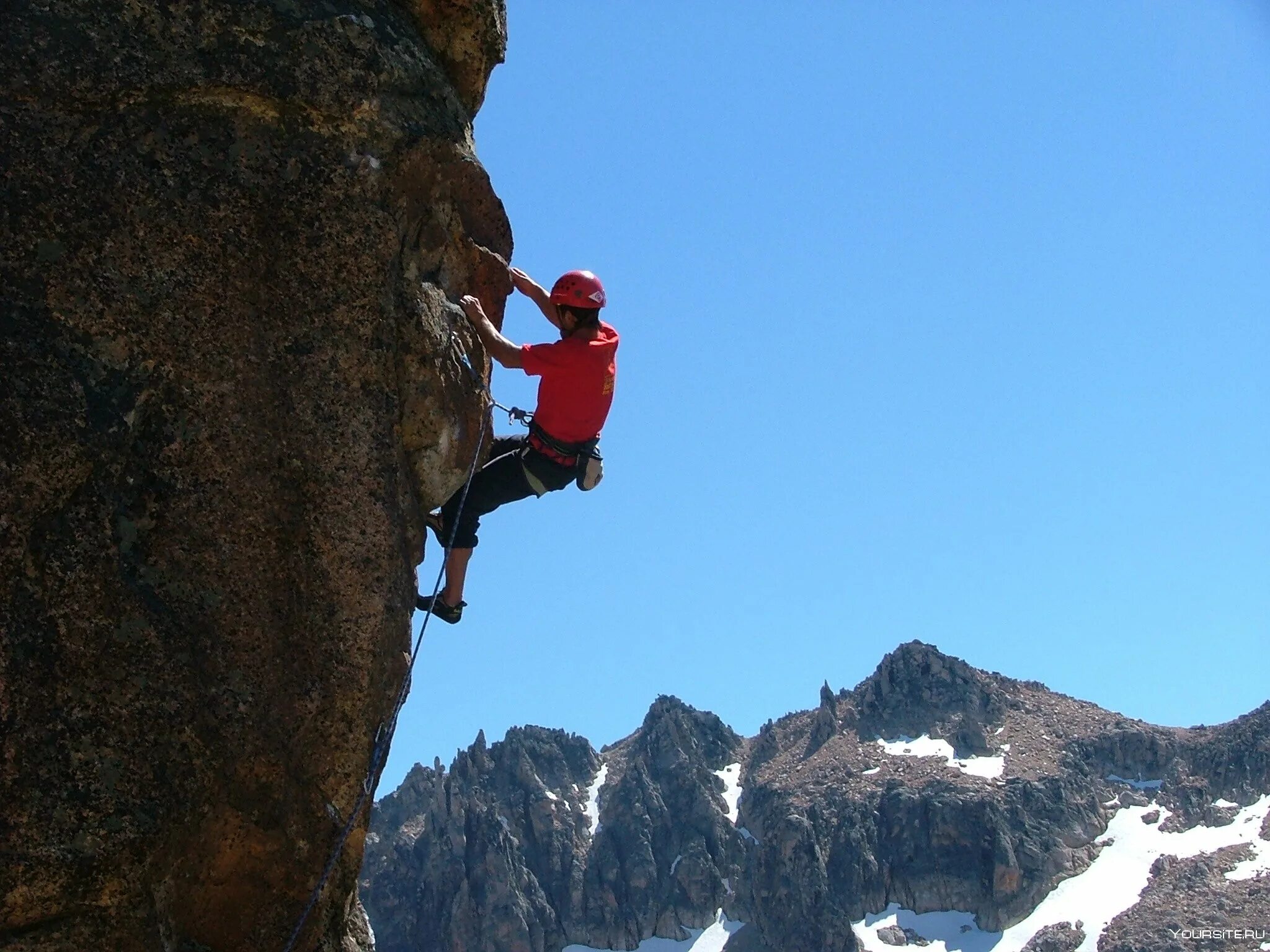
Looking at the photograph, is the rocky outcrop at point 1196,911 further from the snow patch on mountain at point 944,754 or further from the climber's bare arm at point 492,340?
the climber's bare arm at point 492,340

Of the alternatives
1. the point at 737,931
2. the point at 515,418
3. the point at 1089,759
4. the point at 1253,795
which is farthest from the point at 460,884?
the point at 515,418

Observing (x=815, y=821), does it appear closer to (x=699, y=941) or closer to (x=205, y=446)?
(x=699, y=941)

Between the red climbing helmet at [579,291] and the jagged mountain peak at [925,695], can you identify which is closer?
the red climbing helmet at [579,291]

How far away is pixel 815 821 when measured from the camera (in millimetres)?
130875

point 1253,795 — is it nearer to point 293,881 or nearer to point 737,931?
point 737,931

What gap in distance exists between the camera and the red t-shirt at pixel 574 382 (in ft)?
34.9

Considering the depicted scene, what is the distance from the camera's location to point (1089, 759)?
145 meters

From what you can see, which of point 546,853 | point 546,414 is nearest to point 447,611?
point 546,414

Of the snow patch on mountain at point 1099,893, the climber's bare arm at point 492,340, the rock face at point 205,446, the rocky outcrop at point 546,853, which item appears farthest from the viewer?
the rocky outcrop at point 546,853

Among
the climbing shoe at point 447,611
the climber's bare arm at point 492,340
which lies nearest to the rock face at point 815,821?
the climbing shoe at point 447,611

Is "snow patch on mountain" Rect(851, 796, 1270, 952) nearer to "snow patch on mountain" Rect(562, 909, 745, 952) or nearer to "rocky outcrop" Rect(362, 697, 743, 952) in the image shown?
"snow patch on mountain" Rect(562, 909, 745, 952)

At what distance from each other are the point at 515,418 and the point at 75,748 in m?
4.76

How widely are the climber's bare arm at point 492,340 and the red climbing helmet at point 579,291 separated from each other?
57 cm

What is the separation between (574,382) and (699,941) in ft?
414
